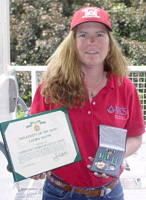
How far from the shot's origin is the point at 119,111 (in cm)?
158

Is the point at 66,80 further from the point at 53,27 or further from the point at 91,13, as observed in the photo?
the point at 53,27

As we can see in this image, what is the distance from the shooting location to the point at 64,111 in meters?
1.47

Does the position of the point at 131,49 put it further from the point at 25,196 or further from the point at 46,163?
the point at 46,163

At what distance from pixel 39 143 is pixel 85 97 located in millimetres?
321

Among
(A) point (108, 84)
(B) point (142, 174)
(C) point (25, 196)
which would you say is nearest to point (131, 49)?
(B) point (142, 174)

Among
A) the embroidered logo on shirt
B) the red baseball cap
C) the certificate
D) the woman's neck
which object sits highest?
the red baseball cap

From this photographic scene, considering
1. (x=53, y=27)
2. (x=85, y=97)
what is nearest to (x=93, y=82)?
(x=85, y=97)

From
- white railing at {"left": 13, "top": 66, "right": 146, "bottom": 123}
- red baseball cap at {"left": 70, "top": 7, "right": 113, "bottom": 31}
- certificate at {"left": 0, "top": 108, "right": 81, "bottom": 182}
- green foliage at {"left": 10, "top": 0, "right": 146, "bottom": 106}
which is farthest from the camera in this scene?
green foliage at {"left": 10, "top": 0, "right": 146, "bottom": 106}

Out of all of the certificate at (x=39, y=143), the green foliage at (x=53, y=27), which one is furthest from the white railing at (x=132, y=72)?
the green foliage at (x=53, y=27)

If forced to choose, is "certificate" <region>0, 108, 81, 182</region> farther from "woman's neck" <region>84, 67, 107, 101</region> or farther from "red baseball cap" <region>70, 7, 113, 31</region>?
"red baseball cap" <region>70, 7, 113, 31</region>

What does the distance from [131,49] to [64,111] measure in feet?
18.5

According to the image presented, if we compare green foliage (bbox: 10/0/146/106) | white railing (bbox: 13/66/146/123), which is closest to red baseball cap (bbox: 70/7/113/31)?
white railing (bbox: 13/66/146/123)

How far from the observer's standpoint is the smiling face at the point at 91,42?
1.52 metres

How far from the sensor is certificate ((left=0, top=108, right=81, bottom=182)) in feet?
4.53
